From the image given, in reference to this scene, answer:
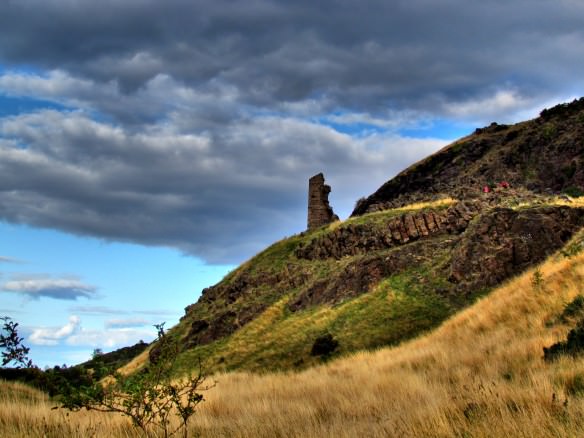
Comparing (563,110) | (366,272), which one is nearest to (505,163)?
(563,110)

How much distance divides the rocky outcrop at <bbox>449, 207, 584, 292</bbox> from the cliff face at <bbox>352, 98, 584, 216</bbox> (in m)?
12.4

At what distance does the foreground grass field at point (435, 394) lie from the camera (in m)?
6.75

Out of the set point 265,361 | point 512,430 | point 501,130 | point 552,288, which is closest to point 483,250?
point 552,288

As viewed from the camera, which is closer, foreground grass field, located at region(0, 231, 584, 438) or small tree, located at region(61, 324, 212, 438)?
foreground grass field, located at region(0, 231, 584, 438)

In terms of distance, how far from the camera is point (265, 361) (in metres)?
24.4

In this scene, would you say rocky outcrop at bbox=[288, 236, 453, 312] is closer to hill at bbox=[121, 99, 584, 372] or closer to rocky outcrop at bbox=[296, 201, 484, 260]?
hill at bbox=[121, 99, 584, 372]

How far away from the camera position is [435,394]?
31.1 ft

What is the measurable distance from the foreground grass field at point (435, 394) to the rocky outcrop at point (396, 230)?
38.0 feet

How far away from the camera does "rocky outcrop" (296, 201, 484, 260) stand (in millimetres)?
31688

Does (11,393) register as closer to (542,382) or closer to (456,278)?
(542,382)

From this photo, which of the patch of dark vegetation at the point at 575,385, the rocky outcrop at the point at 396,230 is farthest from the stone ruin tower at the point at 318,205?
the patch of dark vegetation at the point at 575,385

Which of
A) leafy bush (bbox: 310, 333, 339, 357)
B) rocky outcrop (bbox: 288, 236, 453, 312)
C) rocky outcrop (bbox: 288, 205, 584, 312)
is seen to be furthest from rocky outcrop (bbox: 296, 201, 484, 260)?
leafy bush (bbox: 310, 333, 339, 357)

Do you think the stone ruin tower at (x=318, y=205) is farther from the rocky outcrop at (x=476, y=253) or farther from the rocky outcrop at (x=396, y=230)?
the rocky outcrop at (x=476, y=253)

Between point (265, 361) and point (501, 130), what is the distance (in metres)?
45.7
